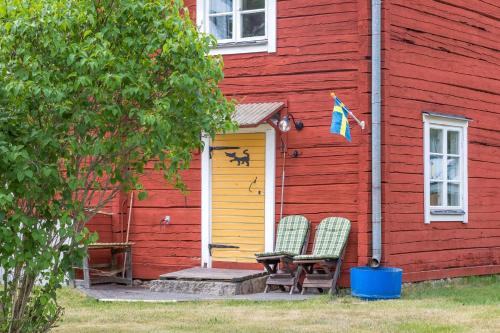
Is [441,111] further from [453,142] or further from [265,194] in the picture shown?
[265,194]

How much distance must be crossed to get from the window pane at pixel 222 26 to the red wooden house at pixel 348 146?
0.02m

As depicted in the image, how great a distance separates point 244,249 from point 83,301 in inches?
94.0

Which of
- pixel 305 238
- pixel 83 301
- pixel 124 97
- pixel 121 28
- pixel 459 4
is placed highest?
pixel 459 4

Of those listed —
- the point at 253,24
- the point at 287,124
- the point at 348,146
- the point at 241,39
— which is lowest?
the point at 348,146

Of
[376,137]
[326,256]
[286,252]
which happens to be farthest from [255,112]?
[326,256]

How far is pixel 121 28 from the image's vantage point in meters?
7.09

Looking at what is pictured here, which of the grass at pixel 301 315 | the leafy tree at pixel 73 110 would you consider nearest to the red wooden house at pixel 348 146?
the grass at pixel 301 315

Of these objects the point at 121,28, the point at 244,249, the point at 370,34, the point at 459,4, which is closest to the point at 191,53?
the point at 121,28

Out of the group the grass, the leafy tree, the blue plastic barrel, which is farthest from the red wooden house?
the leafy tree

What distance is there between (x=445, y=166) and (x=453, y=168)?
9.6 inches

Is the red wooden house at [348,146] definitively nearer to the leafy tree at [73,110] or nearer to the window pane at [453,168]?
the window pane at [453,168]

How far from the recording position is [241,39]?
12320 mm

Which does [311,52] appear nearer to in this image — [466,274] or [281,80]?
[281,80]

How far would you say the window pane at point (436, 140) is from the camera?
1245cm
